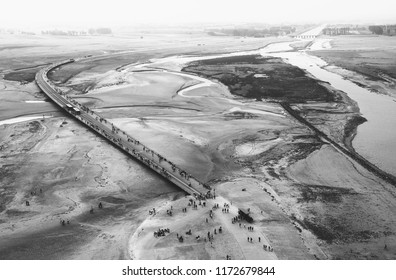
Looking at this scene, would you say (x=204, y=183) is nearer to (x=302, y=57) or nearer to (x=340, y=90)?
(x=340, y=90)

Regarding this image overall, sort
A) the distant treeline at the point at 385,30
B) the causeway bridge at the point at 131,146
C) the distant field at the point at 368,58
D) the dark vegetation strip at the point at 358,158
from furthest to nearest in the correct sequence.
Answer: the distant treeline at the point at 385,30 → the distant field at the point at 368,58 → the dark vegetation strip at the point at 358,158 → the causeway bridge at the point at 131,146

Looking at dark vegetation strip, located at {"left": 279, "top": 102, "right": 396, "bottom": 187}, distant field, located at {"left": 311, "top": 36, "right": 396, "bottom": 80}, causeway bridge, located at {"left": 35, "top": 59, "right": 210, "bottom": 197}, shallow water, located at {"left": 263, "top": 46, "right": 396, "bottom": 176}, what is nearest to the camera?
causeway bridge, located at {"left": 35, "top": 59, "right": 210, "bottom": 197}

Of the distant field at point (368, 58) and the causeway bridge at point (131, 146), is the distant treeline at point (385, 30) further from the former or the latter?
the causeway bridge at point (131, 146)

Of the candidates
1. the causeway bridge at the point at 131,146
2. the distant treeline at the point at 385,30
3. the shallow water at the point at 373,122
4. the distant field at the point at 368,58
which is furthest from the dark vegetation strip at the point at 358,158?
the distant treeline at the point at 385,30

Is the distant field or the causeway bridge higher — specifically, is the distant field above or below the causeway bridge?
above

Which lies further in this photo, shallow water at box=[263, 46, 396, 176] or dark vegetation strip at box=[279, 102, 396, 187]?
shallow water at box=[263, 46, 396, 176]

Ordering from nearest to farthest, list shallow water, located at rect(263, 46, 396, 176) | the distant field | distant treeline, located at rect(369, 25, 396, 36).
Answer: shallow water, located at rect(263, 46, 396, 176) < the distant field < distant treeline, located at rect(369, 25, 396, 36)

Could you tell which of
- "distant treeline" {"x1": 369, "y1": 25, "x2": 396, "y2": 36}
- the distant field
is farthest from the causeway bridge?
"distant treeline" {"x1": 369, "y1": 25, "x2": 396, "y2": 36}

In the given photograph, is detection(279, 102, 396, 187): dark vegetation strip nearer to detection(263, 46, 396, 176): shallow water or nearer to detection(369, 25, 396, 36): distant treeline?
detection(263, 46, 396, 176): shallow water
